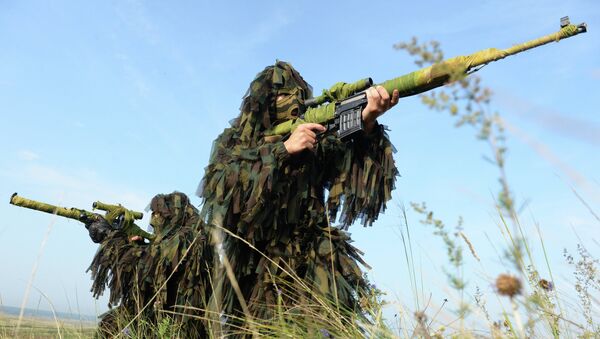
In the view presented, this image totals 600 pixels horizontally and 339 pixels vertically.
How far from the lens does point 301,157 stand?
263 cm

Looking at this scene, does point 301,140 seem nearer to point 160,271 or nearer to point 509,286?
point 509,286

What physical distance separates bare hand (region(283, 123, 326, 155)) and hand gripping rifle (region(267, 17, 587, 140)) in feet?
0.71

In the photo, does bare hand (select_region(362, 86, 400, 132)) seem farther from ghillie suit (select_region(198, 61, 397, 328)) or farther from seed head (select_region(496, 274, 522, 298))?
seed head (select_region(496, 274, 522, 298))

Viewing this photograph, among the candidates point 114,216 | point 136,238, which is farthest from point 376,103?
point 114,216

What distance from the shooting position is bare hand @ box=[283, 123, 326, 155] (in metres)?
2.49

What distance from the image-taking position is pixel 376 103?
2645 mm

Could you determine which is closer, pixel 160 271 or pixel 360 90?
pixel 360 90

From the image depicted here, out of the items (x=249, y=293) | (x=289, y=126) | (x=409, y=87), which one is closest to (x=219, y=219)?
(x=249, y=293)

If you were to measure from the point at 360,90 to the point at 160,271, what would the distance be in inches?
92.1

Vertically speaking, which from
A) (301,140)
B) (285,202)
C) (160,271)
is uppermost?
(301,140)

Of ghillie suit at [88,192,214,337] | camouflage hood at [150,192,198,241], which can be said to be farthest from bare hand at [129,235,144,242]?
camouflage hood at [150,192,198,241]

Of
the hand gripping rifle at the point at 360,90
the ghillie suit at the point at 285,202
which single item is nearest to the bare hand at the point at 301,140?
the ghillie suit at the point at 285,202

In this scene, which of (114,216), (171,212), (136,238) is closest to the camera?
(171,212)

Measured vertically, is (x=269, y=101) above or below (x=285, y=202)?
above
